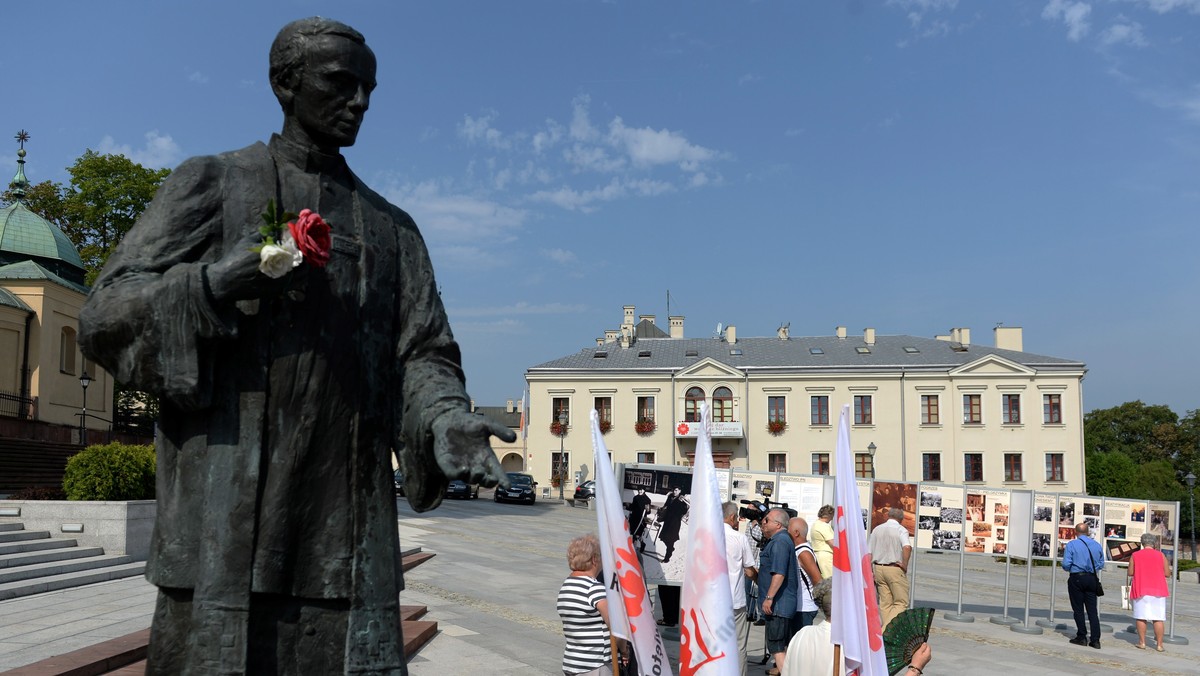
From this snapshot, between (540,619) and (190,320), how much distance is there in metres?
10.1

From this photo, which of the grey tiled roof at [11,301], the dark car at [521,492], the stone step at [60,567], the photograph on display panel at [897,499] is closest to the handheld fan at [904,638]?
the photograph on display panel at [897,499]

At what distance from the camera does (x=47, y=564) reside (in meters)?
12.3

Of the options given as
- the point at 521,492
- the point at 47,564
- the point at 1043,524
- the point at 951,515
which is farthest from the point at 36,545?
the point at 521,492

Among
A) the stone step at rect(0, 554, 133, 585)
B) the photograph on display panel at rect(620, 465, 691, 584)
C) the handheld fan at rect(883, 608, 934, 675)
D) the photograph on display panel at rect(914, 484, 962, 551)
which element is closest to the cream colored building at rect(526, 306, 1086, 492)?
the photograph on display panel at rect(914, 484, 962, 551)

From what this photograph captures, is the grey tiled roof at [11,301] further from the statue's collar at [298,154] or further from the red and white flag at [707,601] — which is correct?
the statue's collar at [298,154]

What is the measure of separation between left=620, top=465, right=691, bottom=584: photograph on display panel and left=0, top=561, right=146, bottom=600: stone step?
557cm

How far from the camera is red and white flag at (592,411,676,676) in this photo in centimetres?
607

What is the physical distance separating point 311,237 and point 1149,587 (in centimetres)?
1387

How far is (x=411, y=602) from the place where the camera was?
1228 cm

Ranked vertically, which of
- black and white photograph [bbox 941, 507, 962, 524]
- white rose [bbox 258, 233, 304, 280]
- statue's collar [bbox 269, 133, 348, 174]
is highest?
statue's collar [bbox 269, 133, 348, 174]

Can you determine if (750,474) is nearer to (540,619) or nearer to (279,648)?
(540,619)

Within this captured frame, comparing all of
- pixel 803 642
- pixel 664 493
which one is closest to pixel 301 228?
pixel 803 642

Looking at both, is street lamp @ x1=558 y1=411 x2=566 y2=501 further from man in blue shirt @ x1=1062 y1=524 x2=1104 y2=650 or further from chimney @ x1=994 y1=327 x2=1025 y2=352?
man in blue shirt @ x1=1062 y1=524 x2=1104 y2=650

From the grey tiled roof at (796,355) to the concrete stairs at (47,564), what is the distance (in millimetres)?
42276
